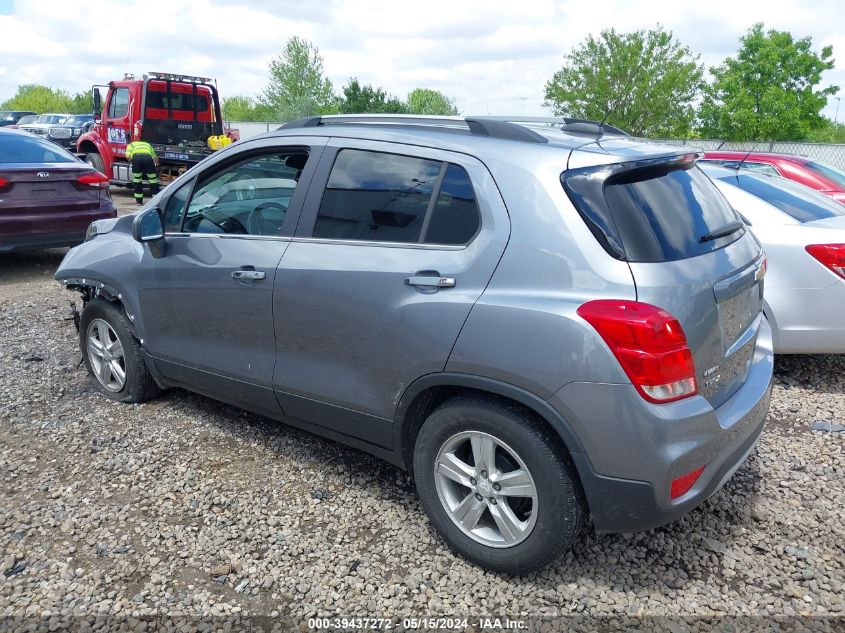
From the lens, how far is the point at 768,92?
31.9 metres

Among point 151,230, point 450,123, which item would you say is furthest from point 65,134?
point 450,123

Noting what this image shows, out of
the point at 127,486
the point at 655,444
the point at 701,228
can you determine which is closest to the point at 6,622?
the point at 127,486

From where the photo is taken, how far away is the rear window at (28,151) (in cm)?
785

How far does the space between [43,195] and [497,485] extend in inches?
278

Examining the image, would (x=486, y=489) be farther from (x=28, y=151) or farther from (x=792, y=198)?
(x=28, y=151)

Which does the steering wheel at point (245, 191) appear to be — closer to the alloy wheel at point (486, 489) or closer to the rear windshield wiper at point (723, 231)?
the alloy wheel at point (486, 489)

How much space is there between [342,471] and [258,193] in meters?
1.55

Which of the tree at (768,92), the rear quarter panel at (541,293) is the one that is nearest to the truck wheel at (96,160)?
the rear quarter panel at (541,293)

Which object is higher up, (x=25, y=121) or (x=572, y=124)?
(x=25, y=121)

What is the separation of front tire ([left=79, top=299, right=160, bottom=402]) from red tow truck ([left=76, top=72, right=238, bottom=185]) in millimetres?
11006

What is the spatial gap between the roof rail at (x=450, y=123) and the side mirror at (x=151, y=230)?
92cm

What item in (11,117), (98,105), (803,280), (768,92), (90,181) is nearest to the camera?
(803,280)

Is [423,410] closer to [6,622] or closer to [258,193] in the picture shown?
[258,193]

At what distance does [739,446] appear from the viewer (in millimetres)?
2799
